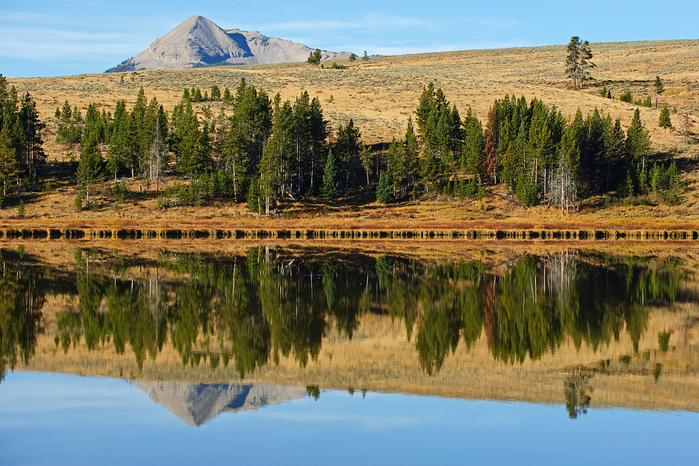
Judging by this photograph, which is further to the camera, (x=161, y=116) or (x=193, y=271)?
(x=161, y=116)

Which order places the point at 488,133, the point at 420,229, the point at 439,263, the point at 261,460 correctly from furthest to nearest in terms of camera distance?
the point at 488,133 → the point at 420,229 → the point at 439,263 → the point at 261,460

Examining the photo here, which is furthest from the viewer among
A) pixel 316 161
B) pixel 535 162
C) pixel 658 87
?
pixel 658 87

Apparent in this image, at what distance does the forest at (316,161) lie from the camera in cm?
8081

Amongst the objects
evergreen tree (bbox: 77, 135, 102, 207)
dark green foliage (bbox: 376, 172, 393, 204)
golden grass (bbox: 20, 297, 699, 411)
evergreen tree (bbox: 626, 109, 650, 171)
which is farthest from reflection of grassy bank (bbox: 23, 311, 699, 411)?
evergreen tree (bbox: 626, 109, 650, 171)

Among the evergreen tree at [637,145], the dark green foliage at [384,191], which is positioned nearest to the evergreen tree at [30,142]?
the dark green foliage at [384,191]

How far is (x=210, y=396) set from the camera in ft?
51.9

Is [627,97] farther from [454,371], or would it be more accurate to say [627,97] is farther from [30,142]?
[454,371]

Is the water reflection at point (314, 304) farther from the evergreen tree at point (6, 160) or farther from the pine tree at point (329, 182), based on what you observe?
the pine tree at point (329, 182)

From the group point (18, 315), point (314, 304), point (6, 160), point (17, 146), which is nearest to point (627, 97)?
point (17, 146)

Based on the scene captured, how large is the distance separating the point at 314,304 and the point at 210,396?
1199cm

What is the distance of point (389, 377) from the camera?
1827 cm

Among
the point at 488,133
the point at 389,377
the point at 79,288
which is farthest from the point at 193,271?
the point at 488,133

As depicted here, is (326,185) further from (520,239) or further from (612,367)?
(612,367)

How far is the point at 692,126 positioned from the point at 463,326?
97.8 m
